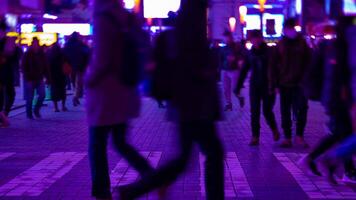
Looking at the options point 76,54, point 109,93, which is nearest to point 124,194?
point 109,93

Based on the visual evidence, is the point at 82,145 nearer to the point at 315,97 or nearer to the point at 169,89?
the point at 315,97

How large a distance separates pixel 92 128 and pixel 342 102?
99.6 inches

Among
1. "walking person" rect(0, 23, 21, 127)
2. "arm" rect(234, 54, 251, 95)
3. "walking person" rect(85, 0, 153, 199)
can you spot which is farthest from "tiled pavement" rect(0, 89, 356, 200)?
"arm" rect(234, 54, 251, 95)

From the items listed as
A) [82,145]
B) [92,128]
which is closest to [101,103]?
[92,128]

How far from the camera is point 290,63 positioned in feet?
38.1

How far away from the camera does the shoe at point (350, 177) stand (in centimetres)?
837

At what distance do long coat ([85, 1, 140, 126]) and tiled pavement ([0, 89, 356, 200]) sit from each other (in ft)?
2.10

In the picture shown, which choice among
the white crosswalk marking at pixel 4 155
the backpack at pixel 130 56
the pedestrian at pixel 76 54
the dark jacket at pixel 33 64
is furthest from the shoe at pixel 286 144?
the pedestrian at pixel 76 54

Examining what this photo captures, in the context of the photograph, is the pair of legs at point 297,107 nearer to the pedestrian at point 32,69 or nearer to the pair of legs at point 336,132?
the pair of legs at point 336,132

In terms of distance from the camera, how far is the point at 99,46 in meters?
6.64

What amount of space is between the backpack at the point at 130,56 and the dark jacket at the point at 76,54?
14.2 m

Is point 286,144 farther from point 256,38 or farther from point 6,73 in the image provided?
point 6,73

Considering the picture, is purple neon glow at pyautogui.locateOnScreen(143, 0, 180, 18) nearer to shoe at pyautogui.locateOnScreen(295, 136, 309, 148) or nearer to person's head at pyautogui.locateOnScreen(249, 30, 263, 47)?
person's head at pyautogui.locateOnScreen(249, 30, 263, 47)

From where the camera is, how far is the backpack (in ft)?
21.8
